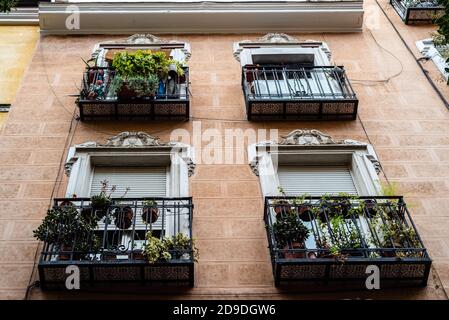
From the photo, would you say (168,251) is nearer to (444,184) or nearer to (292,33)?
(444,184)

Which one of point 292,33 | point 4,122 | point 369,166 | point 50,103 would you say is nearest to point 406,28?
point 292,33

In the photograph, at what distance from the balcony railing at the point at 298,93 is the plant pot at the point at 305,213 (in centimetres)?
282

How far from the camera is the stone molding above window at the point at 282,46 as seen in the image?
1302cm

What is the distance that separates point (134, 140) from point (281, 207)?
3216 mm

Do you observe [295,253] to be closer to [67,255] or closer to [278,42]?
[67,255]

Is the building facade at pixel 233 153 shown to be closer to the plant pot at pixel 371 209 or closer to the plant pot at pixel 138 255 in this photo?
the plant pot at pixel 371 209

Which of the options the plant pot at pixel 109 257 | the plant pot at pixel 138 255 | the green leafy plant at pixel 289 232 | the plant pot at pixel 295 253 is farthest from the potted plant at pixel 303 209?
the plant pot at pixel 109 257

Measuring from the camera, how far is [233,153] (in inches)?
411

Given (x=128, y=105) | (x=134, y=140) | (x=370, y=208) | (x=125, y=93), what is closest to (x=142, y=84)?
(x=125, y=93)

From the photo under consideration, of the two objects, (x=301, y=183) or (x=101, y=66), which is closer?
(x=301, y=183)

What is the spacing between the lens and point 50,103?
37.9 ft

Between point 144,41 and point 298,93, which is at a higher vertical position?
point 144,41

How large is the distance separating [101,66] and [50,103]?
1.44 m
